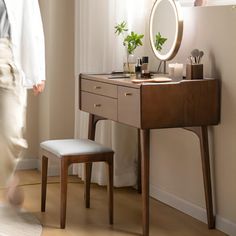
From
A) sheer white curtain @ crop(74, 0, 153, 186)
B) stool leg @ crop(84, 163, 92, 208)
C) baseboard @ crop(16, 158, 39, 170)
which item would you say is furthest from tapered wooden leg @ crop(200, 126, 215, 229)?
baseboard @ crop(16, 158, 39, 170)

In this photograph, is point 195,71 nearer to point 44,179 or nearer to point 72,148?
point 72,148

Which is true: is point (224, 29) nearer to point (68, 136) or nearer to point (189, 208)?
point (189, 208)

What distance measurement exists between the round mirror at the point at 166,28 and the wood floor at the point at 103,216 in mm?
907

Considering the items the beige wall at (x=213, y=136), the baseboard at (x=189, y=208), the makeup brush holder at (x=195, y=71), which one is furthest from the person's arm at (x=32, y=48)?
the baseboard at (x=189, y=208)

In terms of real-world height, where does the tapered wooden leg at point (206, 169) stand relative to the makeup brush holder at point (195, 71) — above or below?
below

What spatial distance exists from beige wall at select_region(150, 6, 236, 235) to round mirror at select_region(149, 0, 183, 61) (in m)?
0.06

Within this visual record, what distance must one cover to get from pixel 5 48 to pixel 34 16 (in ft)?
1.53

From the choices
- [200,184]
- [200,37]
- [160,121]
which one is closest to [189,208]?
[200,184]

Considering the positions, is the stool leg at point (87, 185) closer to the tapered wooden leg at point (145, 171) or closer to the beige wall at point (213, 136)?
the beige wall at point (213, 136)

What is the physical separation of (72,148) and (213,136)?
0.75 m

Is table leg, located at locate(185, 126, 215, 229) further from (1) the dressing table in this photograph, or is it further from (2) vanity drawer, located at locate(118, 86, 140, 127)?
(2) vanity drawer, located at locate(118, 86, 140, 127)

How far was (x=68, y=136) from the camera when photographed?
4805mm

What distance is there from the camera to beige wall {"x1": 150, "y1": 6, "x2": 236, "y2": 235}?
329 cm

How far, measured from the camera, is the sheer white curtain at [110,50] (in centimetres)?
411
